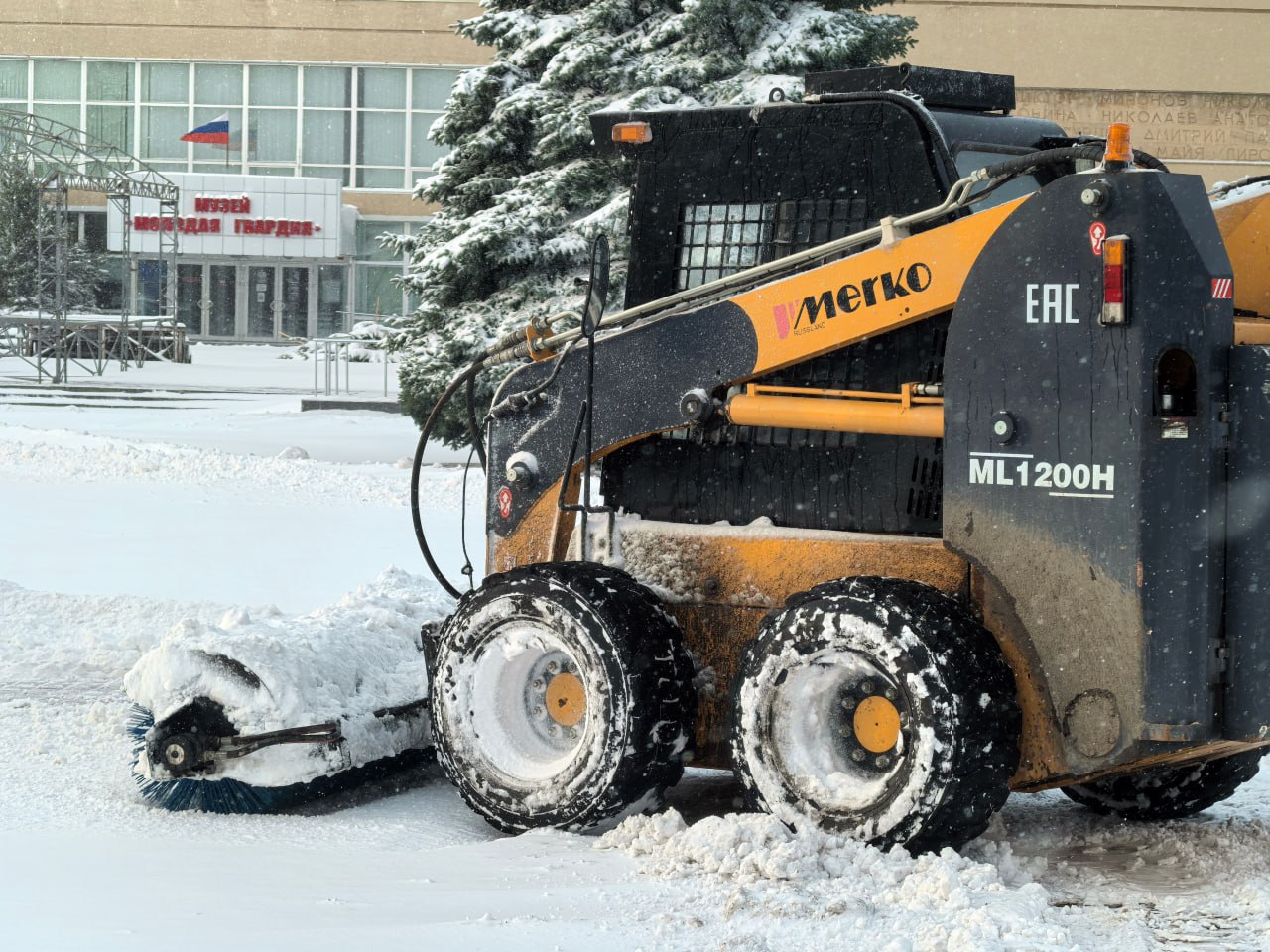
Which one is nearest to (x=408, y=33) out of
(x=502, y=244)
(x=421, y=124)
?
(x=421, y=124)

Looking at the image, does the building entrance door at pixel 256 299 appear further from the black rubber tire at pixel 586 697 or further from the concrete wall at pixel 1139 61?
the black rubber tire at pixel 586 697

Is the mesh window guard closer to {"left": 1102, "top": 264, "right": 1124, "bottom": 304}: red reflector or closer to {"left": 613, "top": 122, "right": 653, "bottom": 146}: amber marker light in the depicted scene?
{"left": 613, "top": 122, "right": 653, "bottom": 146}: amber marker light

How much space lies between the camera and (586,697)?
210 inches

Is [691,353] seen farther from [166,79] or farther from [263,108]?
[166,79]

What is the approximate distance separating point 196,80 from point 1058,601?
160 feet

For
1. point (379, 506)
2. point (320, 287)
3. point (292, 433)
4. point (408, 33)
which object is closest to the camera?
point (379, 506)

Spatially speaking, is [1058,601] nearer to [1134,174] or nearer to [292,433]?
[1134,174]

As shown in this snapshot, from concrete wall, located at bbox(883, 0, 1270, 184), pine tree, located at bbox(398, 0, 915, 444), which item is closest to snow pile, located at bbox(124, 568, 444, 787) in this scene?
pine tree, located at bbox(398, 0, 915, 444)

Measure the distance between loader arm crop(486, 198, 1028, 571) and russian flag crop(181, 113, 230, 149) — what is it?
44.0 meters

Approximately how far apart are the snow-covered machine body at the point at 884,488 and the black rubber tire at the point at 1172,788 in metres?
0.01

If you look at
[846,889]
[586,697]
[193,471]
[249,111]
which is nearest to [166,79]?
[249,111]

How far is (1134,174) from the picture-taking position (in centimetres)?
463

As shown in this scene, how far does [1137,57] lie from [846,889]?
42360mm

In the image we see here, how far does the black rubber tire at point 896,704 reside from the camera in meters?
4.73
